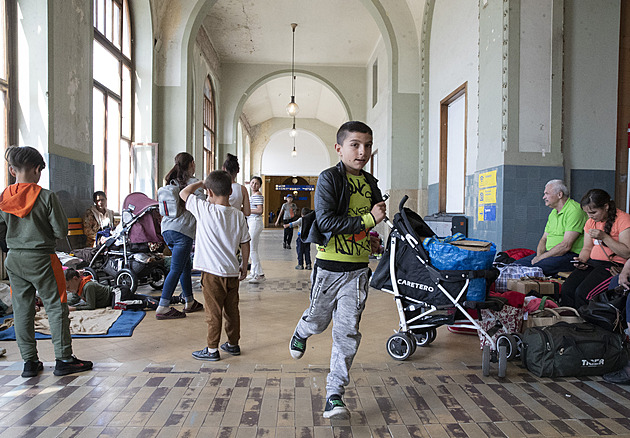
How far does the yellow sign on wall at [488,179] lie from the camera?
557cm

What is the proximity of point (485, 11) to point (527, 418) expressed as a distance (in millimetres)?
5334

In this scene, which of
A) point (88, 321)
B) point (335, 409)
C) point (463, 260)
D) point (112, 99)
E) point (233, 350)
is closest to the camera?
point (335, 409)

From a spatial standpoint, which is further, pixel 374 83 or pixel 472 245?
pixel 374 83

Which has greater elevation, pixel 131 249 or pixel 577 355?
pixel 131 249

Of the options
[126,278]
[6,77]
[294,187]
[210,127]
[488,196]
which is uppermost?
[210,127]

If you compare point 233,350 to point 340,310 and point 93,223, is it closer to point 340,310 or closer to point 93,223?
point 340,310

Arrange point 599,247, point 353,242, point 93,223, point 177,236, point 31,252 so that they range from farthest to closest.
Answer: point 93,223 → point 177,236 → point 599,247 → point 31,252 → point 353,242

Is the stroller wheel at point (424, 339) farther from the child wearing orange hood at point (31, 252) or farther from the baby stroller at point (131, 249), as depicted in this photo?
the baby stroller at point (131, 249)

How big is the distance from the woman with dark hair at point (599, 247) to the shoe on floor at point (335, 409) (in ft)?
7.83

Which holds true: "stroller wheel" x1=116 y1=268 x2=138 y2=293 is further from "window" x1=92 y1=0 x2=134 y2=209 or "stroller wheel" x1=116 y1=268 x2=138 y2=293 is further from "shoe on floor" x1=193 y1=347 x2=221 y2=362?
"window" x1=92 y1=0 x2=134 y2=209

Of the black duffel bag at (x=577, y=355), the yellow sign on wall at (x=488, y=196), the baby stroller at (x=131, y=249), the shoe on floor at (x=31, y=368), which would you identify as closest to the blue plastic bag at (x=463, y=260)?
the black duffel bag at (x=577, y=355)

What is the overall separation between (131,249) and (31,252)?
2538 mm

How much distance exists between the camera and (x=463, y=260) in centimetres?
288

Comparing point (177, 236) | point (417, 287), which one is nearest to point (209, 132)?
point (177, 236)
